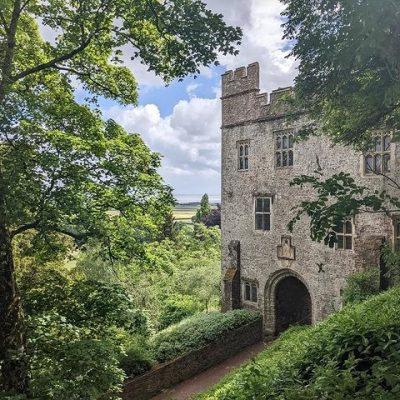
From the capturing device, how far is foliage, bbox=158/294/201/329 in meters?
21.9

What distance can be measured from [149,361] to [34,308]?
7.34 meters

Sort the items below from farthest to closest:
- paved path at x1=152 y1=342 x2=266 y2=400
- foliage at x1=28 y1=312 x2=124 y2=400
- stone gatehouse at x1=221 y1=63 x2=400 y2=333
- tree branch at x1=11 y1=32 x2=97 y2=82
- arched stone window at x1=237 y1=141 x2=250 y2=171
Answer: arched stone window at x1=237 y1=141 x2=250 y2=171 → stone gatehouse at x1=221 y1=63 x2=400 y2=333 → paved path at x1=152 y1=342 x2=266 y2=400 → tree branch at x1=11 y1=32 x2=97 y2=82 → foliage at x1=28 y1=312 x2=124 y2=400

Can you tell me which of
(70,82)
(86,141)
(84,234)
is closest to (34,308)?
(84,234)

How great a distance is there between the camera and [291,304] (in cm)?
1833

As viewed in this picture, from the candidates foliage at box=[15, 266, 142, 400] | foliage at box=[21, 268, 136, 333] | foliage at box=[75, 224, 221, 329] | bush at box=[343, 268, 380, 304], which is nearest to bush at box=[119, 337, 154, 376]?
foliage at box=[75, 224, 221, 329]

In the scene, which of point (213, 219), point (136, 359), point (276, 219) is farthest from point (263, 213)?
point (213, 219)

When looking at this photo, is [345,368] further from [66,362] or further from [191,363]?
[191,363]

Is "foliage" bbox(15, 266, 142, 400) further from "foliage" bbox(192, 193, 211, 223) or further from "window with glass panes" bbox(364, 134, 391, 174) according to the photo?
"foliage" bbox(192, 193, 211, 223)

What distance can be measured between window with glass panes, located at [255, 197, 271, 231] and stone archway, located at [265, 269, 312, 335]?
7.09 feet

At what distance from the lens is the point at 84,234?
7.11 metres

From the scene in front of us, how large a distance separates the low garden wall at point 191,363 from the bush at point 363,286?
5158mm

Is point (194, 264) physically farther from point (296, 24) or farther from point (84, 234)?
point (296, 24)

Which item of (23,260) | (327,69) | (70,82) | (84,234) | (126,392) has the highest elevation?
(70,82)

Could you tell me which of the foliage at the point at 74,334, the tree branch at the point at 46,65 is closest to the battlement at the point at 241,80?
the tree branch at the point at 46,65
